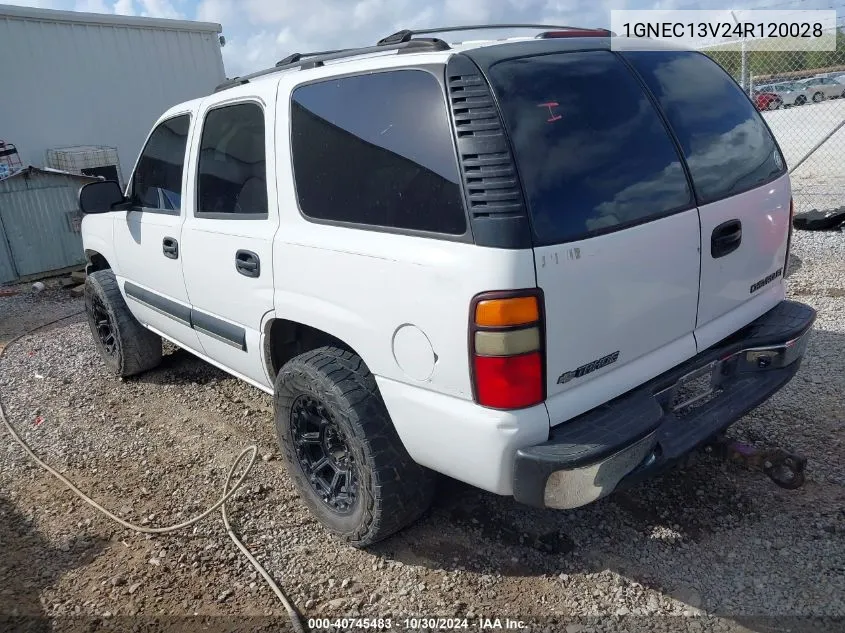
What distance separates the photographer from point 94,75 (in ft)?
33.8

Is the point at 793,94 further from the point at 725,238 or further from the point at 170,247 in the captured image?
the point at 170,247

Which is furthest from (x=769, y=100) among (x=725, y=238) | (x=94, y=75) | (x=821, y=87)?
(x=725, y=238)

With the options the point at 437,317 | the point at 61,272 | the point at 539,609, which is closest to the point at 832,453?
the point at 539,609

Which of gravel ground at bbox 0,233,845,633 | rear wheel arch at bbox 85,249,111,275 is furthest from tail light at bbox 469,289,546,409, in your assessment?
rear wheel arch at bbox 85,249,111,275

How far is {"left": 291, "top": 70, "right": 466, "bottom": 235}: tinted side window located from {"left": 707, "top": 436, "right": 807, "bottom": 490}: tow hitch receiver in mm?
1800

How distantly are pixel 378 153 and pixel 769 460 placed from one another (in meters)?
2.28

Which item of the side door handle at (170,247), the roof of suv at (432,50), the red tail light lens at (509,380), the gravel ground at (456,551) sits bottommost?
the gravel ground at (456,551)

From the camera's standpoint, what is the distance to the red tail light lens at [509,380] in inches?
79.1

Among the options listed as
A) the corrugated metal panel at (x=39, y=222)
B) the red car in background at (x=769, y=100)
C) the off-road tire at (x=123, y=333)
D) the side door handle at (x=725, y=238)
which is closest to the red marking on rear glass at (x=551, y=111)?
the side door handle at (x=725, y=238)

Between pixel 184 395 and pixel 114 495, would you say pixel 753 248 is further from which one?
pixel 184 395

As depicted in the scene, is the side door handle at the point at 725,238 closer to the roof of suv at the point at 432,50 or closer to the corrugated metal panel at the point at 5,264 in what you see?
the roof of suv at the point at 432,50

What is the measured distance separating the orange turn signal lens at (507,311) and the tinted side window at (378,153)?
0.88ft

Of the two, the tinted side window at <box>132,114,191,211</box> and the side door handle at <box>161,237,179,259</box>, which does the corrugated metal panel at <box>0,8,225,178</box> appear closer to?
the tinted side window at <box>132,114,191,211</box>

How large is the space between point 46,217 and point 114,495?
7381mm
